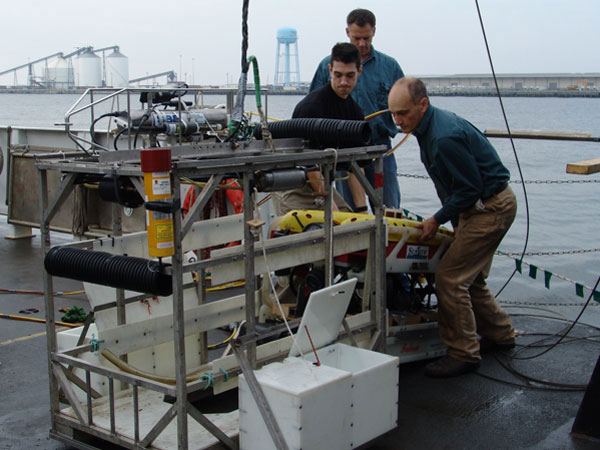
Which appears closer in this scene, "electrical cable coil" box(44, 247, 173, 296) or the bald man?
"electrical cable coil" box(44, 247, 173, 296)

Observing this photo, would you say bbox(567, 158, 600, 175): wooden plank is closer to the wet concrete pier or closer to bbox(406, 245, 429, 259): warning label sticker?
bbox(406, 245, 429, 259): warning label sticker

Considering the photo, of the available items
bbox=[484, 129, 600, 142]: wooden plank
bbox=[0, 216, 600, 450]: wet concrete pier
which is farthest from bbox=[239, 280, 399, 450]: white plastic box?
bbox=[484, 129, 600, 142]: wooden plank

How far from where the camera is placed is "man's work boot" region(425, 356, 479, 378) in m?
5.50

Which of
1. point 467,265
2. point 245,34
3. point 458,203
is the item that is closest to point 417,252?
point 467,265

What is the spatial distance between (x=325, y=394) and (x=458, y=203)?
204 centimetres

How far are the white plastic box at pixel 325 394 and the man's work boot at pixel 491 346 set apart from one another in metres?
1.88

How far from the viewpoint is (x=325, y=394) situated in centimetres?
381

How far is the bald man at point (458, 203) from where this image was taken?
17.1ft

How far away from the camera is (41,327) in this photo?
6.76m

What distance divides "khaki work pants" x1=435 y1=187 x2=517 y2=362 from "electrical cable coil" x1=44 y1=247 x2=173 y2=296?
2442 millimetres

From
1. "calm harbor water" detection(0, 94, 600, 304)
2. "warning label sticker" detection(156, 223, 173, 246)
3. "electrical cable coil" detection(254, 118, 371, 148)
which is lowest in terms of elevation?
"calm harbor water" detection(0, 94, 600, 304)

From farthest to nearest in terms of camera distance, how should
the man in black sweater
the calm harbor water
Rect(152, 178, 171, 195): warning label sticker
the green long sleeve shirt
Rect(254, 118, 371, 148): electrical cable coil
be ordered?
the calm harbor water, the man in black sweater, the green long sleeve shirt, Rect(254, 118, 371, 148): electrical cable coil, Rect(152, 178, 171, 195): warning label sticker

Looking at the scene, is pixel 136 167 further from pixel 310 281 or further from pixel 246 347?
pixel 310 281

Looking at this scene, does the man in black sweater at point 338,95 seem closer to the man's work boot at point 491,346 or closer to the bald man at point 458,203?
the bald man at point 458,203
